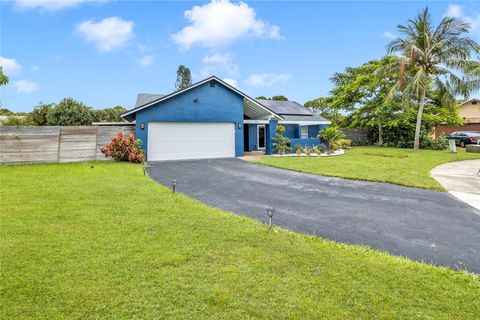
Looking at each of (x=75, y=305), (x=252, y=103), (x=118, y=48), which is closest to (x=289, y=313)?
(x=75, y=305)

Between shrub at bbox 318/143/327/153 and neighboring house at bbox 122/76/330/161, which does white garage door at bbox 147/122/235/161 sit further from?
shrub at bbox 318/143/327/153

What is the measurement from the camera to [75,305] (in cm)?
291

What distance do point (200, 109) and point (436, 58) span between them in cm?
1877

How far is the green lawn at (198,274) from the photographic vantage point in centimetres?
288

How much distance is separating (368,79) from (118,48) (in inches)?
863

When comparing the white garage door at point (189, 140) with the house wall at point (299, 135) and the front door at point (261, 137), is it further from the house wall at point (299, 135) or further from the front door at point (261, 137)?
the front door at point (261, 137)

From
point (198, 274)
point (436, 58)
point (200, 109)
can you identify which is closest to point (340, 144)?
point (436, 58)

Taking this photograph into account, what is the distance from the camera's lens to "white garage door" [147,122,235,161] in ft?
55.2

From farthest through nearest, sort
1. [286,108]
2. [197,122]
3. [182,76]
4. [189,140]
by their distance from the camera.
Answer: [182,76] < [286,108] < [197,122] < [189,140]

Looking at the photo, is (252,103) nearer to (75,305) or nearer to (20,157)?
(20,157)

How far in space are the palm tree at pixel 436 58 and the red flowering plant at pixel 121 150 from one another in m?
19.6

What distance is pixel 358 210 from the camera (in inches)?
272

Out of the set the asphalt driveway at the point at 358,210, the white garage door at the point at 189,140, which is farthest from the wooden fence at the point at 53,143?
the asphalt driveway at the point at 358,210

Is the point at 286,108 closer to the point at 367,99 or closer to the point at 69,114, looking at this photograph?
the point at 367,99
